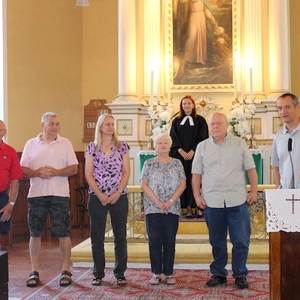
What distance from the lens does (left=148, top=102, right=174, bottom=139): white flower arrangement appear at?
7.48 metres

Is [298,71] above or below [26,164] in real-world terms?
above

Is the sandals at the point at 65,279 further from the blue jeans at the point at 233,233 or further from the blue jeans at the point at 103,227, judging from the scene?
the blue jeans at the point at 233,233

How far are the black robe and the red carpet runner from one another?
167 centimetres

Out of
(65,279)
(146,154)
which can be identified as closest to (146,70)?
(146,154)

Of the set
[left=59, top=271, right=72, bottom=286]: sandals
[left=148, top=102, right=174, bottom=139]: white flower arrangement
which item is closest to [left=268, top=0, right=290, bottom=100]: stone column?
[left=148, top=102, right=174, bottom=139]: white flower arrangement

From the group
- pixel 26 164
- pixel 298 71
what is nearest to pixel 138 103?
pixel 298 71

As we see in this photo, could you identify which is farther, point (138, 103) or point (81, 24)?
point (81, 24)

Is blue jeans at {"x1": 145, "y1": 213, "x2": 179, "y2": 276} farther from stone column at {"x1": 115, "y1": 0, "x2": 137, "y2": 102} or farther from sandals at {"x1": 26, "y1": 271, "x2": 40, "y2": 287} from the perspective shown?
stone column at {"x1": 115, "y1": 0, "x2": 137, "y2": 102}

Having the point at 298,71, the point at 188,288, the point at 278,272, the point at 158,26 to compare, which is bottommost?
the point at 188,288

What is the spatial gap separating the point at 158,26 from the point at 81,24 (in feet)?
5.49

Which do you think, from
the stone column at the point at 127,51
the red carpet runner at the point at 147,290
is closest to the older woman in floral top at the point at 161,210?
the red carpet runner at the point at 147,290

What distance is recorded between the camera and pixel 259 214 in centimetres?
601

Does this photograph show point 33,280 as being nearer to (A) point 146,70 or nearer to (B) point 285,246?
(B) point 285,246

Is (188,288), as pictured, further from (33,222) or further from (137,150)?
(137,150)
